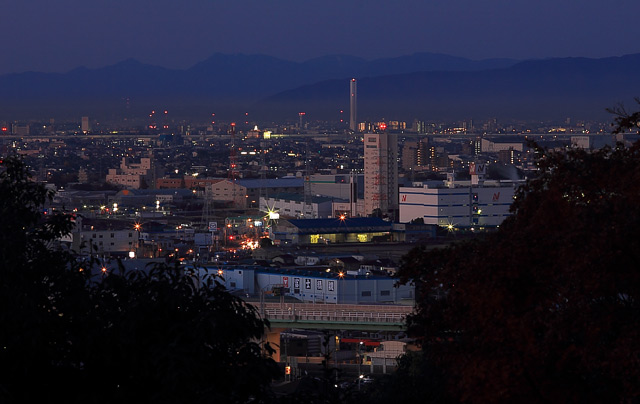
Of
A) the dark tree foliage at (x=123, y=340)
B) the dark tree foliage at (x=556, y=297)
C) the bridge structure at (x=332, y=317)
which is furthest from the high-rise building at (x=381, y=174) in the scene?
the dark tree foliage at (x=123, y=340)

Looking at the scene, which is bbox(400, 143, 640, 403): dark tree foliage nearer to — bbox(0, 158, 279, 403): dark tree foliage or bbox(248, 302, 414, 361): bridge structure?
bbox(0, 158, 279, 403): dark tree foliage

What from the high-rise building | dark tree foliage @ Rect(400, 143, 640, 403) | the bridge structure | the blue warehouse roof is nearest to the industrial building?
the high-rise building

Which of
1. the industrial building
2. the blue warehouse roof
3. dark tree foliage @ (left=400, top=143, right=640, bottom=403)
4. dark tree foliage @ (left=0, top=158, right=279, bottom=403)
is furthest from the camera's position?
the blue warehouse roof

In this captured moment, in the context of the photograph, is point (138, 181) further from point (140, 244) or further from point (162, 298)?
point (162, 298)

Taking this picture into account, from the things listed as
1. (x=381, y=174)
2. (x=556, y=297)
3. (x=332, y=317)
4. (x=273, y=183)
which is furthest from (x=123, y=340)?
(x=273, y=183)

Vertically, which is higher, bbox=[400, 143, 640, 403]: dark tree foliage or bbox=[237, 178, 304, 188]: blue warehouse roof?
bbox=[400, 143, 640, 403]: dark tree foliage

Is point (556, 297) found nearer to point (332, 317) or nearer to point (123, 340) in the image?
point (123, 340)

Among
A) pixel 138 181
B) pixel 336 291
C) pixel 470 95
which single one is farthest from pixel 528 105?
pixel 336 291
